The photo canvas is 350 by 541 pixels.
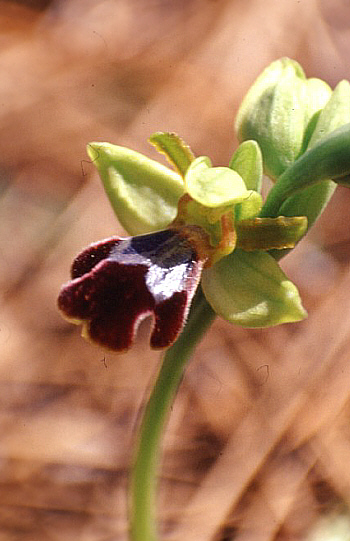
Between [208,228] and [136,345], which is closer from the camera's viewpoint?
[208,228]

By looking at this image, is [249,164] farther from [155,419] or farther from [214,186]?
[155,419]

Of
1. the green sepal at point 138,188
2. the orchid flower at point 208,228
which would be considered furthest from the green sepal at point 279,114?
the green sepal at point 138,188

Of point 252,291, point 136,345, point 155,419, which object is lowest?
point 136,345

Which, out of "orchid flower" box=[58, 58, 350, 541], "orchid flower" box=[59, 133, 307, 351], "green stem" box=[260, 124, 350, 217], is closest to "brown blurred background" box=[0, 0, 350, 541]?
"orchid flower" box=[58, 58, 350, 541]

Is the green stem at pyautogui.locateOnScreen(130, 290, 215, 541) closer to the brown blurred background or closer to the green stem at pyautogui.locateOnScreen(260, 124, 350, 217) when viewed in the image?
the green stem at pyautogui.locateOnScreen(260, 124, 350, 217)

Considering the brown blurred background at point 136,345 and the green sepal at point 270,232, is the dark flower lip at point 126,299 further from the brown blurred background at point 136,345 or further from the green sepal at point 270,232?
the brown blurred background at point 136,345

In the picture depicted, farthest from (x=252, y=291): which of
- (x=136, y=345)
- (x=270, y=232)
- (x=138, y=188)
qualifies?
(x=136, y=345)

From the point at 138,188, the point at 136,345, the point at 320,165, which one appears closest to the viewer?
the point at 320,165
